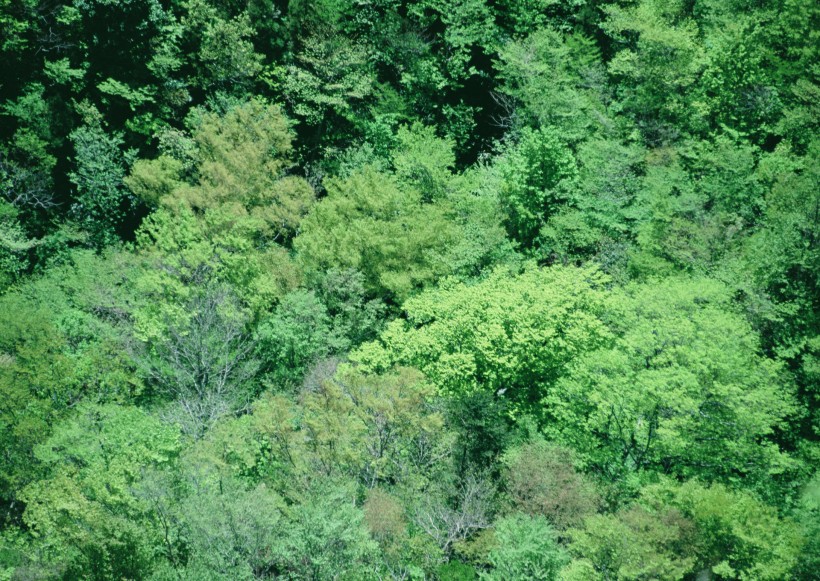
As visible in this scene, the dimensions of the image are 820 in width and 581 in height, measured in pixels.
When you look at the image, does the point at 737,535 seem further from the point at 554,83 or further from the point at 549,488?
the point at 554,83

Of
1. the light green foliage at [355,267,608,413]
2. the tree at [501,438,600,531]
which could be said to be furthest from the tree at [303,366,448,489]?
the tree at [501,438,600,531]

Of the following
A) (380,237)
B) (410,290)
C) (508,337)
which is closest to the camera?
(508,337)

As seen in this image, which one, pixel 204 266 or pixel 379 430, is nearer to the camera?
pixel 379 430

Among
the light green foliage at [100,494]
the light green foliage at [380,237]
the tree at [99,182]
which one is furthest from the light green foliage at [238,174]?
the light green foliage at [100,494]

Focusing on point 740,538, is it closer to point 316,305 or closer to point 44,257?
→ point 316,305

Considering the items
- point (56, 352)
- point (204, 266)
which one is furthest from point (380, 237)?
point (56, 352)

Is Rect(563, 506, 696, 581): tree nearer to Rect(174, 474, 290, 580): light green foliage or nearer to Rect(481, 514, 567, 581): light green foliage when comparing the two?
Rect(481, 514, 567, 581): light green foliage

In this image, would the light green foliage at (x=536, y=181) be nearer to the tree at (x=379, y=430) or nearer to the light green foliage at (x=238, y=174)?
the light green foliage at (x=238, y=174)
